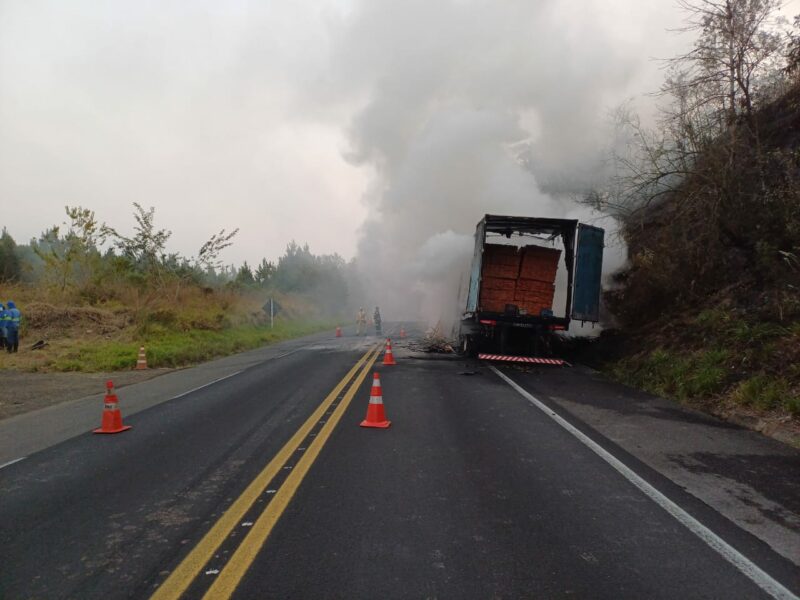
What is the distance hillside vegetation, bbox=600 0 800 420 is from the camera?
933cm

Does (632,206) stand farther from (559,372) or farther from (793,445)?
(793,445)

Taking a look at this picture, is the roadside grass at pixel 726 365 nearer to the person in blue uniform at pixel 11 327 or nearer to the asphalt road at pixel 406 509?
the asphalt road at pixel 406 509

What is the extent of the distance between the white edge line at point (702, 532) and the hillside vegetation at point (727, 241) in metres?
3.42

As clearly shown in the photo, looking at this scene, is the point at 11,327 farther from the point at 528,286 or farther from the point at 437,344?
the point at 528,286

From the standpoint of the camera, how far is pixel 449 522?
4094mm

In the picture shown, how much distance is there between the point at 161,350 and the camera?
17.7 m

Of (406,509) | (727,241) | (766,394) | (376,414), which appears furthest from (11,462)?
(727,241)

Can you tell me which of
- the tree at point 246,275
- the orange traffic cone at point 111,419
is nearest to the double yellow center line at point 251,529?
the orange traffic cone at point 111,419

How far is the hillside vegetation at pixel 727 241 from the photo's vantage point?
9.33 meters

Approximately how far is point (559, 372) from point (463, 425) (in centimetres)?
644

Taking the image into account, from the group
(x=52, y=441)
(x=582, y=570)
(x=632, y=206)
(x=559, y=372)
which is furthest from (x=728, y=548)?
(x=632, y=206)

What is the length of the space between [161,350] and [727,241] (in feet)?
51.5

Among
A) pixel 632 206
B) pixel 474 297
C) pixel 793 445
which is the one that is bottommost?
pixel 793 445

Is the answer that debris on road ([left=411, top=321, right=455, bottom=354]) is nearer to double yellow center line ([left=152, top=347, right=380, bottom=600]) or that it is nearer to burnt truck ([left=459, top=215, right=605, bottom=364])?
burnt truck ([left=459, top=215, right=605, bottom=364])
